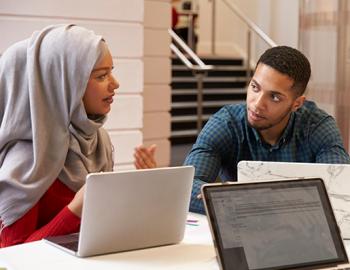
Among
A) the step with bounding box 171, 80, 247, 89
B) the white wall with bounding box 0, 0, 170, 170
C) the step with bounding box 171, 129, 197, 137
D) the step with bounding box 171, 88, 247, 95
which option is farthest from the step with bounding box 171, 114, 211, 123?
the white wall with bounding box 0, 0, 170, 170

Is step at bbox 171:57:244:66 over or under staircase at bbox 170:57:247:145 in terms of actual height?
over

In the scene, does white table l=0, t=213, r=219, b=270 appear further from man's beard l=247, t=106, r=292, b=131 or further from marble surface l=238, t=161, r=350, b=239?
man's beard l=247, t=106, r=292, b=131

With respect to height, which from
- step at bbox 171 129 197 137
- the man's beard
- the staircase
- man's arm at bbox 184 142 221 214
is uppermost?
the man's beard

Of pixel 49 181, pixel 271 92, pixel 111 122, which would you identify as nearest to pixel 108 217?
pixel 49 181

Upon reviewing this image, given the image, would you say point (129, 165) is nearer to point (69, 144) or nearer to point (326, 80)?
point (326, 80)

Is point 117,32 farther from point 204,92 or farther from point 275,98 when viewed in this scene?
point 204,92

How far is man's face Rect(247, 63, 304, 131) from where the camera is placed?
2186 millimetres

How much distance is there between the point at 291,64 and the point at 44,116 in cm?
86

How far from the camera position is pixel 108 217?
4.89 ft

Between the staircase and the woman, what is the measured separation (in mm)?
4941

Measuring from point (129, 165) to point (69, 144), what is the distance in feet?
6.86

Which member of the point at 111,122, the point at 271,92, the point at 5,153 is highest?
the point at 271,92

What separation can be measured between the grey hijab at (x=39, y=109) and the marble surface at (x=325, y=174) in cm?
52

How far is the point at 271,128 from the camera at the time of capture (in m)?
2.32
